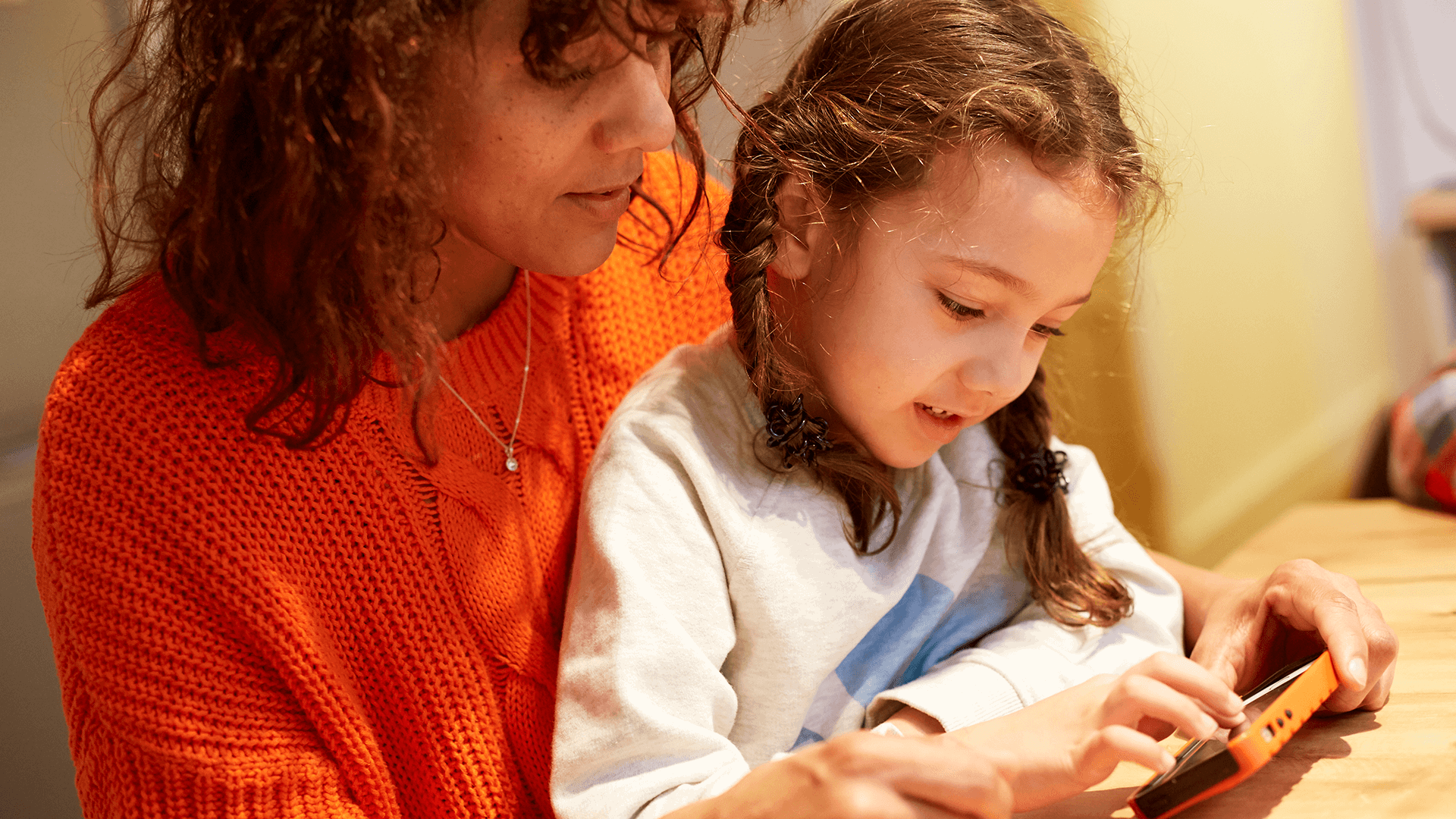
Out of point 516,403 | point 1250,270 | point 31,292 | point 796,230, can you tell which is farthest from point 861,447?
point 1250,270

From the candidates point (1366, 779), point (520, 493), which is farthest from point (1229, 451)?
point (520, 493)

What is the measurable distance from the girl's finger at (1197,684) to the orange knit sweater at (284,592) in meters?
0.43

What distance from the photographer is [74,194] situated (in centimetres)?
101

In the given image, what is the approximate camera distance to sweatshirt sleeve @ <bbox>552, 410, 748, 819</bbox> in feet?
2.31

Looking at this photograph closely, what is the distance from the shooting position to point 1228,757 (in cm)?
63

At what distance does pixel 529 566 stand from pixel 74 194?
1.76 ft

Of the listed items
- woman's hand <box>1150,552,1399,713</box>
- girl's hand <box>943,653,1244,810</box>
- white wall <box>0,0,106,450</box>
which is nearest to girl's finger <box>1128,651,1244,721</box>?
girl's hand <box>943,653,1244,810</box>

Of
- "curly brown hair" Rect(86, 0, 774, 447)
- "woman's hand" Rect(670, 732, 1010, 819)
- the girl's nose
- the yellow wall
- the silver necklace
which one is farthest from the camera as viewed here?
the yellow wall

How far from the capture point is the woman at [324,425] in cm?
70

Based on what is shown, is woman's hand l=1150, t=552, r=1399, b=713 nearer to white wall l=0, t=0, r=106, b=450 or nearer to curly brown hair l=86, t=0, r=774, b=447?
curly brown hair l=86, t=0, r=774, b=447

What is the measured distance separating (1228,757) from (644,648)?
0.34m

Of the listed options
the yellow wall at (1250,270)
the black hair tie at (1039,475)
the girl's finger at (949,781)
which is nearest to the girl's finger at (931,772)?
the girl's finger at (949,781)

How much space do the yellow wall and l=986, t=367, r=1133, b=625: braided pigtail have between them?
0.51 meters

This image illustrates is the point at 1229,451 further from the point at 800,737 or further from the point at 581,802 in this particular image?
the point at 581,802
